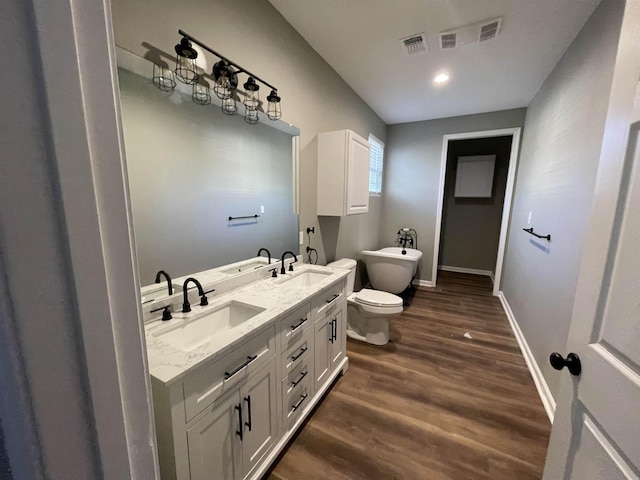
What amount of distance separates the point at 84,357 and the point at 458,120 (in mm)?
4554

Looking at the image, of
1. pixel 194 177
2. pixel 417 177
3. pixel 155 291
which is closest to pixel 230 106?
pixel 194 177

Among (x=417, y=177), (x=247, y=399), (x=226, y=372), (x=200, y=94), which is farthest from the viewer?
(x=417, y=177)

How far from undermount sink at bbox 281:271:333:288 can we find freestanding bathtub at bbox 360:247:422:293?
155 centimetres

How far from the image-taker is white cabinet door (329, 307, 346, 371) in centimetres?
186

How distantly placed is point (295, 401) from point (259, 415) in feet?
1.13

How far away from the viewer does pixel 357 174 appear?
2518 mm

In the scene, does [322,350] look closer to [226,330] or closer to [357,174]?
[226,330]

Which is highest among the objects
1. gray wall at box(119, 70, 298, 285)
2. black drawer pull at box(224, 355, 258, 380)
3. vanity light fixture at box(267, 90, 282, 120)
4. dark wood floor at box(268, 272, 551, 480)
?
vanity light fixture at box(267, 90, 282, 120)

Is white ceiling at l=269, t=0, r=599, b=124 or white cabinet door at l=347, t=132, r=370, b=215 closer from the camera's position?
white ceiling at l=269, t=0, r=599, b=124

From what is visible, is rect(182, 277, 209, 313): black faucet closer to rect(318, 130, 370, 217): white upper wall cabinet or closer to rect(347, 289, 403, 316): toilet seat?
rect(318, 130, 370, 217): white upper wall cabinet

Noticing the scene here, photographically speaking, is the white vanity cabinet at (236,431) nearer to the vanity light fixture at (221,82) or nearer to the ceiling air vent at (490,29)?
the vanity light fixture at (221,82)

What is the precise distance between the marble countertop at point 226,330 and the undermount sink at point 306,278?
0.13ft

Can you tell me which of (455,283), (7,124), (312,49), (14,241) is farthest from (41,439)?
(455,283)

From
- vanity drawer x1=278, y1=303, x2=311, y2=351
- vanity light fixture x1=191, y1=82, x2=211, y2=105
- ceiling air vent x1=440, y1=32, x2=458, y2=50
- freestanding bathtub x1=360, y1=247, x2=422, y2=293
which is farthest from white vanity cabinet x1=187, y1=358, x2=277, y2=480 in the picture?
ceiling air vent x1=440, y1=32, x2=458, y2=50
